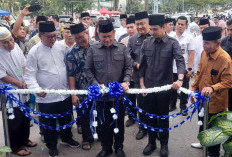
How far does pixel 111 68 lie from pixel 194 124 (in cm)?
248

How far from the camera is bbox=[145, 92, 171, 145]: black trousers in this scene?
383cm

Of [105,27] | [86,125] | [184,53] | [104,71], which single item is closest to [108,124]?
[86,125]

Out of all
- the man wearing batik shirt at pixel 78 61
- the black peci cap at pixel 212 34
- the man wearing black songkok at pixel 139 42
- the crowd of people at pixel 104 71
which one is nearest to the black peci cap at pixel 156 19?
the crowd of people at pixel 104 71

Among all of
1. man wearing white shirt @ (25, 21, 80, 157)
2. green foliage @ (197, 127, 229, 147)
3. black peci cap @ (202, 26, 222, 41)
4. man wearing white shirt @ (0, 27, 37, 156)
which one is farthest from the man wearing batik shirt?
green foliage @ (197, 127, 229, 147)

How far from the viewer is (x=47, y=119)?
3.95 metres

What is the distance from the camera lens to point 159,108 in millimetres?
3869

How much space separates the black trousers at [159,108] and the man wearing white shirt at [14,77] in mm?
1913

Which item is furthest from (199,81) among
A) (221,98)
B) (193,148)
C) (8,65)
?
(8,65)

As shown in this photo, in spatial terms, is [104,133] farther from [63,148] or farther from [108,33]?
[108,33]

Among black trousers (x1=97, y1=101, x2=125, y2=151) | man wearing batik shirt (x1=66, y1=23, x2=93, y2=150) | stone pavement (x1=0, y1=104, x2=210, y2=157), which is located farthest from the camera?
stone pavement (x1=0, y1=104, x2=210, y2=157)

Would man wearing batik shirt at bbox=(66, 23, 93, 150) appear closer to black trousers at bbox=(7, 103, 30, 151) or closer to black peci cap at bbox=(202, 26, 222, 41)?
black trousers at bbox=(7, 103, 30, 151)

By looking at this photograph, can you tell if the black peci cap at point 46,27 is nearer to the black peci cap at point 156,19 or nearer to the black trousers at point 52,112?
the black trousers at point 52,112

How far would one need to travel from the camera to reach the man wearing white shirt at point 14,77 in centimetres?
381

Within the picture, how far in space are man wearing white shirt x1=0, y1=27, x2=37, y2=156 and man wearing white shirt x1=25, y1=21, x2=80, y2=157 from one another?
31cm
